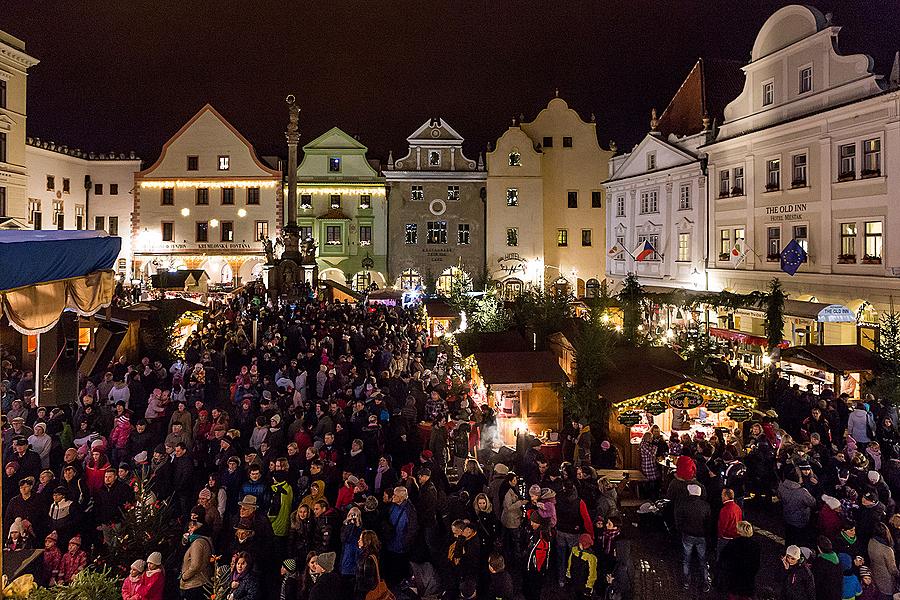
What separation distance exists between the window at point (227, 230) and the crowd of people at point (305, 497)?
3390 centimetres

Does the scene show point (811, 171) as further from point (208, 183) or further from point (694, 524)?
point (208, 183)

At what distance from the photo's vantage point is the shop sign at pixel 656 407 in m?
13.1

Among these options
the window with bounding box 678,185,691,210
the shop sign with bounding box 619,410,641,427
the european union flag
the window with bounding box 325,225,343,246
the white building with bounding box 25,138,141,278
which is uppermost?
the white building with bounding box 25,138,141,278

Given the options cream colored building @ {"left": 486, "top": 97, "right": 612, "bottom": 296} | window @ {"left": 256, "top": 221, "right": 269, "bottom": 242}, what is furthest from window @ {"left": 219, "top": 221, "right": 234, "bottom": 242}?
cream colored building @ {"left": 486, "top": 97, "right": 612, "bottom": 296}

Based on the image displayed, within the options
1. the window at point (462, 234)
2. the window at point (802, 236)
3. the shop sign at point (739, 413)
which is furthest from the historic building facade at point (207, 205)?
the shop sign at point (739, 413)

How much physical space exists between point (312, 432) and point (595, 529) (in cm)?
509

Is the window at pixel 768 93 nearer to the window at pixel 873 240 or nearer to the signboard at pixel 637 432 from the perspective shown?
the window at pixel 873 240

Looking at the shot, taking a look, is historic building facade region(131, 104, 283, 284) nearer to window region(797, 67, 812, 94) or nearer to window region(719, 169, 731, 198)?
window region(719, 169, 731, 198)

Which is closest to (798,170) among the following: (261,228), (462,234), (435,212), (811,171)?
(811,171)

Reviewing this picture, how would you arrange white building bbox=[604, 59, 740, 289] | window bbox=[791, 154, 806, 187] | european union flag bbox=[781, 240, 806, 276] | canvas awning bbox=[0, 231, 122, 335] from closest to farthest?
canvas awning bbox=[0, 231, 122, 335]
european union flag bbox=[781, 240, 806, 276]
window bbox=[791, 154, 806, 187]
white building bbox=[604, 59, 740, 289]

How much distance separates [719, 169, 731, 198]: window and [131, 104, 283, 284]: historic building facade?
29018mm

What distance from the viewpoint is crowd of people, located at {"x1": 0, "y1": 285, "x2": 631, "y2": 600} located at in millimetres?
7094

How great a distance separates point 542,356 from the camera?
15.9m

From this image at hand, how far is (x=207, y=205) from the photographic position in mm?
46062
